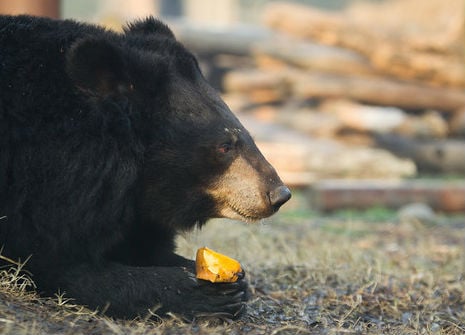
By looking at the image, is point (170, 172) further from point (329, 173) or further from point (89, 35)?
point (329, 173)

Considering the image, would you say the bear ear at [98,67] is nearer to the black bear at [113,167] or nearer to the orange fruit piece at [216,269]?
the black bear at [113,167]

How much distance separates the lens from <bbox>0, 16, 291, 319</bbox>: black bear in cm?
326

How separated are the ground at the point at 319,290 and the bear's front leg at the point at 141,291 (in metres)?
0.06

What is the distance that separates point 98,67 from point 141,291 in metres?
0.96

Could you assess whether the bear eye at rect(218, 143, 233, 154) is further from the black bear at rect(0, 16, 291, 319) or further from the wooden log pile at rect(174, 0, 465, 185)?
the wooden log pile at rect(174, 0, 465, 185)

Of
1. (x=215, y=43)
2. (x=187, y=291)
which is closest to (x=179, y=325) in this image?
(x=187, y=291)

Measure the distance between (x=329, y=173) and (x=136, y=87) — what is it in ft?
25.5

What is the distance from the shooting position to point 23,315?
123 inches

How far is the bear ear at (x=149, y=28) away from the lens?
3.98 m

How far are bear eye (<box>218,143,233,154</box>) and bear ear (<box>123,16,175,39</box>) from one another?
2.49 feet

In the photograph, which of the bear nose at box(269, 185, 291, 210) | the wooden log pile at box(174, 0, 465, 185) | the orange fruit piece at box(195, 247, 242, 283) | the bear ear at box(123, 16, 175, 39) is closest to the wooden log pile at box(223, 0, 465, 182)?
the wooden log pile at box(174, 0, 465, 185)

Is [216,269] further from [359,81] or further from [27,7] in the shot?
[359,81]

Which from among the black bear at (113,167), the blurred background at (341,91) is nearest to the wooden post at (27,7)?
the black bear at (113,167)

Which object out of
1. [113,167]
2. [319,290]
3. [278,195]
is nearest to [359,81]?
[319,290]
